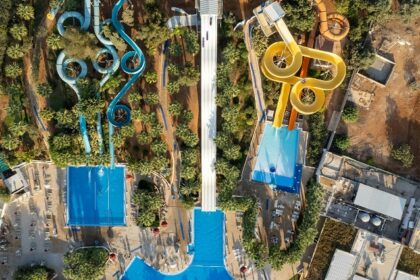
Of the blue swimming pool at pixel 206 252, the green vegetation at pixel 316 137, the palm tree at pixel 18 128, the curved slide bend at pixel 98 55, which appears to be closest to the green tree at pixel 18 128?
the palm tree at pixel 18 128

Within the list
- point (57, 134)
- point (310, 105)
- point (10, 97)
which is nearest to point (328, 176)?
point (310, 105)

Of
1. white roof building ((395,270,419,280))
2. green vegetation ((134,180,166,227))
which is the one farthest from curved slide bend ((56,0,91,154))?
white roof building ((395,270,419,280))

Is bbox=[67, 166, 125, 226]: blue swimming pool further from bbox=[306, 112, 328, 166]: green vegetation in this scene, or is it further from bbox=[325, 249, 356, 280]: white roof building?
bbox=[325, 249, 356, 280]: white roof building

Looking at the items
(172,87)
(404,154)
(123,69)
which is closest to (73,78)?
(123,69)

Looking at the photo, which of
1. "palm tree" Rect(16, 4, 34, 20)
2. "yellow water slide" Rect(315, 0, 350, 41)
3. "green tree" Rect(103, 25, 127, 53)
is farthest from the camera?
"yellow water slide" Rect(315, 0, 350, 41)

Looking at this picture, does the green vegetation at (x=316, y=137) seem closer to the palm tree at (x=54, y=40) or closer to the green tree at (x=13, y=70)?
the palm tree at (x=54, y=40)

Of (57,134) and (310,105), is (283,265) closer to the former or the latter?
(310,105)

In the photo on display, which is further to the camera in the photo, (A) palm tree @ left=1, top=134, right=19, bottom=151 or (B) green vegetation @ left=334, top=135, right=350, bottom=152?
(B) green vegetation @ left=334, top=135, right=350, bottom=152
